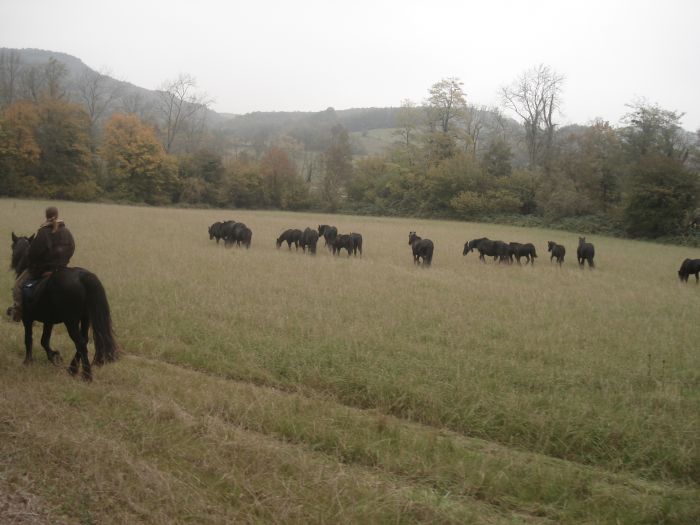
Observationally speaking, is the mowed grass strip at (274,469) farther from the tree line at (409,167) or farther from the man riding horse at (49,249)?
the tree line at (409,167)

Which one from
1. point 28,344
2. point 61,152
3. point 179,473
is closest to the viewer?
point 179,473

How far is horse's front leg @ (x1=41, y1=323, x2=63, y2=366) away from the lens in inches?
249

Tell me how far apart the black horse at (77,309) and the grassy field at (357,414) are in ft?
1.06

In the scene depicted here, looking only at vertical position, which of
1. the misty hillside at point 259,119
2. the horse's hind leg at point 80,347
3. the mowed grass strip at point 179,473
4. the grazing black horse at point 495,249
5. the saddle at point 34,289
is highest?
the misty hillside at point 259,119

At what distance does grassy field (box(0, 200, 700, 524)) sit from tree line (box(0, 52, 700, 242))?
31236 mm

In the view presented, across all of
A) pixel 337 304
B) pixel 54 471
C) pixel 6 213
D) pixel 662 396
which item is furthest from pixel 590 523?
pixel 6 213

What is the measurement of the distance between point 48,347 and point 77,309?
1.08 m

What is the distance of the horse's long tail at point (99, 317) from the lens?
593 centimetres

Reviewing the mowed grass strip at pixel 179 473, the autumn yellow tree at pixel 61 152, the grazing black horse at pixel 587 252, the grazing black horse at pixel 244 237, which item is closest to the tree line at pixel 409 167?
the autumn yellow tree at pixel 61 152

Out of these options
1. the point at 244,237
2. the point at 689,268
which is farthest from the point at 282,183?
the point at 689,268

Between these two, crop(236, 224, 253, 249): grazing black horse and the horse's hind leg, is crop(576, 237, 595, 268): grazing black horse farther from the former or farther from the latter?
the horse's hind leg

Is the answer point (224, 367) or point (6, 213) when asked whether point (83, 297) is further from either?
point (6, 213)

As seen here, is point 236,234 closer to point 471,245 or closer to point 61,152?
point 471,245

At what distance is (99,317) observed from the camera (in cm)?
598
